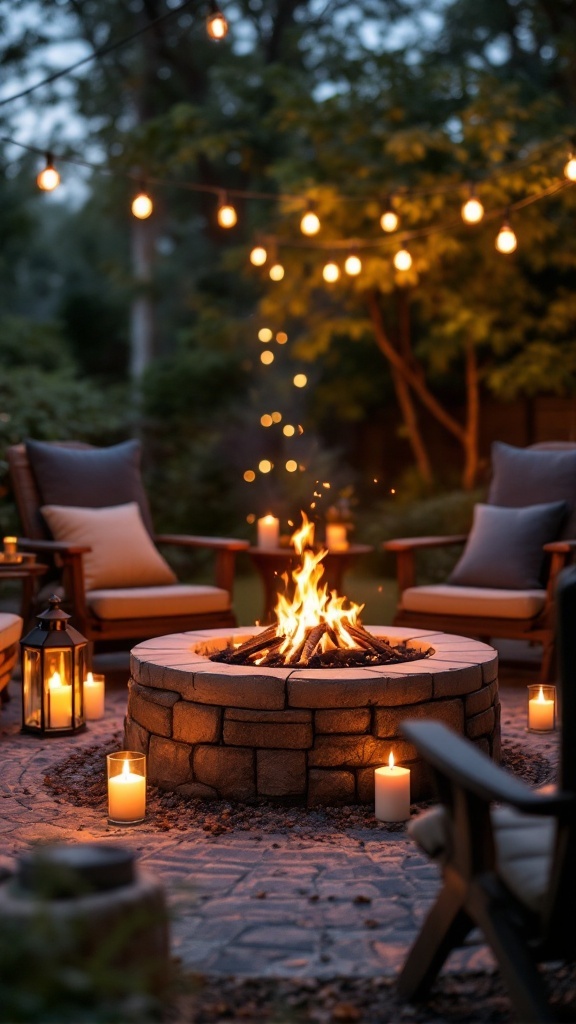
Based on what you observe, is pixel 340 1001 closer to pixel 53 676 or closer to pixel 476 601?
pixel 53 676

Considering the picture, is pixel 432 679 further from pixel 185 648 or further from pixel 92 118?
pixel 92 118

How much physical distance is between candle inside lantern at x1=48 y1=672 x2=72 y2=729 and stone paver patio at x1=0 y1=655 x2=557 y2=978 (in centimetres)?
44

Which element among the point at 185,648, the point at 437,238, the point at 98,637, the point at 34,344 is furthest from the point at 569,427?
the point at 185,648

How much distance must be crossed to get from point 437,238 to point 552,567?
3.92 meters

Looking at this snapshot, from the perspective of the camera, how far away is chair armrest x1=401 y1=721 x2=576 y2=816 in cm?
167

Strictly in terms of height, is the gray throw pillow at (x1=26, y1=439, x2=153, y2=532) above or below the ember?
above

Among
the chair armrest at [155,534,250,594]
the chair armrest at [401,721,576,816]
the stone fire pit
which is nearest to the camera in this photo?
the chair armrest at [401,721,576,816]

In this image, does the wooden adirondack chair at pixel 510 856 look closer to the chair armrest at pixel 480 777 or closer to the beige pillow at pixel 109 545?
the chair armrest at pixel 480 777

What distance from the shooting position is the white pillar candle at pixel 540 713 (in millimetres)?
4234

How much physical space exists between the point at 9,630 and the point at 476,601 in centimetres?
201

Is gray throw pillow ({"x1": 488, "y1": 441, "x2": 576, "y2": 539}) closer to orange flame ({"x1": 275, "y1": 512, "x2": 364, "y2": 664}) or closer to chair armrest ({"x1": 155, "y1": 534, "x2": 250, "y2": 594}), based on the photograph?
chair armrest ({"x1": 155, "y1": 534, "x2": 250, "y2": 594})

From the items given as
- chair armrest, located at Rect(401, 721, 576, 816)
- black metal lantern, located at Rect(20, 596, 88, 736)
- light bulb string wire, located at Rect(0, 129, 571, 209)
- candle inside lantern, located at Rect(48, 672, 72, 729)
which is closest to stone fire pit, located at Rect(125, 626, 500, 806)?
black metal lantern, located at Rect(20, 596, 88, 736)

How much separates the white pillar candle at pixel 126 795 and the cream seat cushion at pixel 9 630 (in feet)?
3.45

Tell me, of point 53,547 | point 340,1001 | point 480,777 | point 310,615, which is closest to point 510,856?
point 480,777
